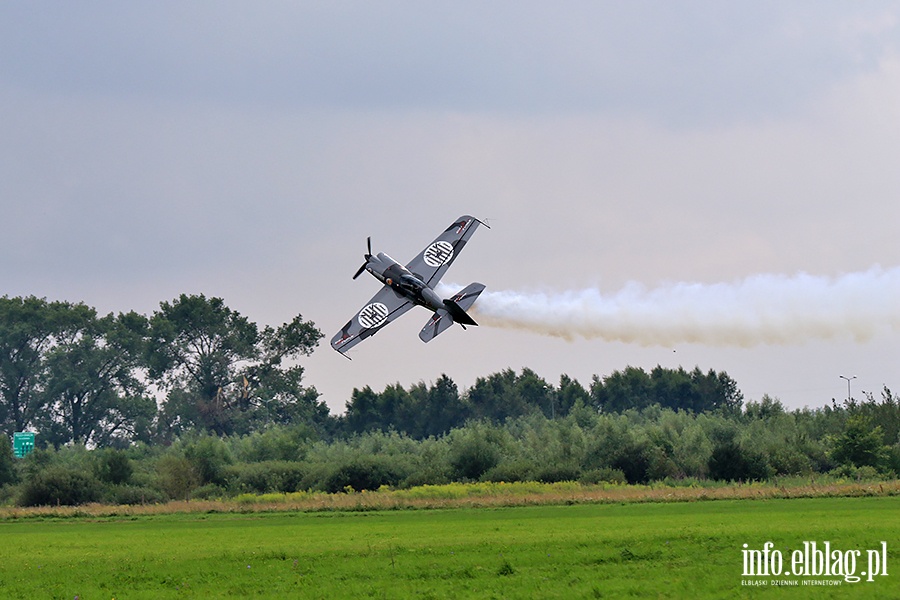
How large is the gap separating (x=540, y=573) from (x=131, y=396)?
124842 millimetres

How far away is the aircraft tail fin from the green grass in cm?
862

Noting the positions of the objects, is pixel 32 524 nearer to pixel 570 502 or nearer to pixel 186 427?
pixel 570 502

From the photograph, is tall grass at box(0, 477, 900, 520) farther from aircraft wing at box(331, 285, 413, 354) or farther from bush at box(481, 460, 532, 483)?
aircraft wing at box(331, 285, 413, 354)

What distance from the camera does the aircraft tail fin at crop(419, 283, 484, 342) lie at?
57125 millimetres

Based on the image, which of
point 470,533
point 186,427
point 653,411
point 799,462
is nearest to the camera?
point 470,533

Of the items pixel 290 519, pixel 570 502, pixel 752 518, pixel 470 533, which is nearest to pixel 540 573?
pixel 470 533

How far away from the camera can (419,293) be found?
192ft

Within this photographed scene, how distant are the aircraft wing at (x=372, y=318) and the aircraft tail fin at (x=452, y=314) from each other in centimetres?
308

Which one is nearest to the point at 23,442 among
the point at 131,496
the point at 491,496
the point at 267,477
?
the point at 131,496

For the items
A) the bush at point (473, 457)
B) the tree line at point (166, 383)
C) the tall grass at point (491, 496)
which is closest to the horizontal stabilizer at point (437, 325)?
the tall grass at point (491, 496)

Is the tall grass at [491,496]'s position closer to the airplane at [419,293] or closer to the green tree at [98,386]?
the airplane at [419,293]

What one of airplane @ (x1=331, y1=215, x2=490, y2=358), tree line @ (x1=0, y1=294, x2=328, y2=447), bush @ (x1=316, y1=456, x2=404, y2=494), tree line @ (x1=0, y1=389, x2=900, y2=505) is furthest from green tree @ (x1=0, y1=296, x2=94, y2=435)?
airplane @ (x1=331, y1=215, x2=490, y2=358)

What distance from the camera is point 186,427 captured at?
14825 cm

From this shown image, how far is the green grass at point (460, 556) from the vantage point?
103 ft
